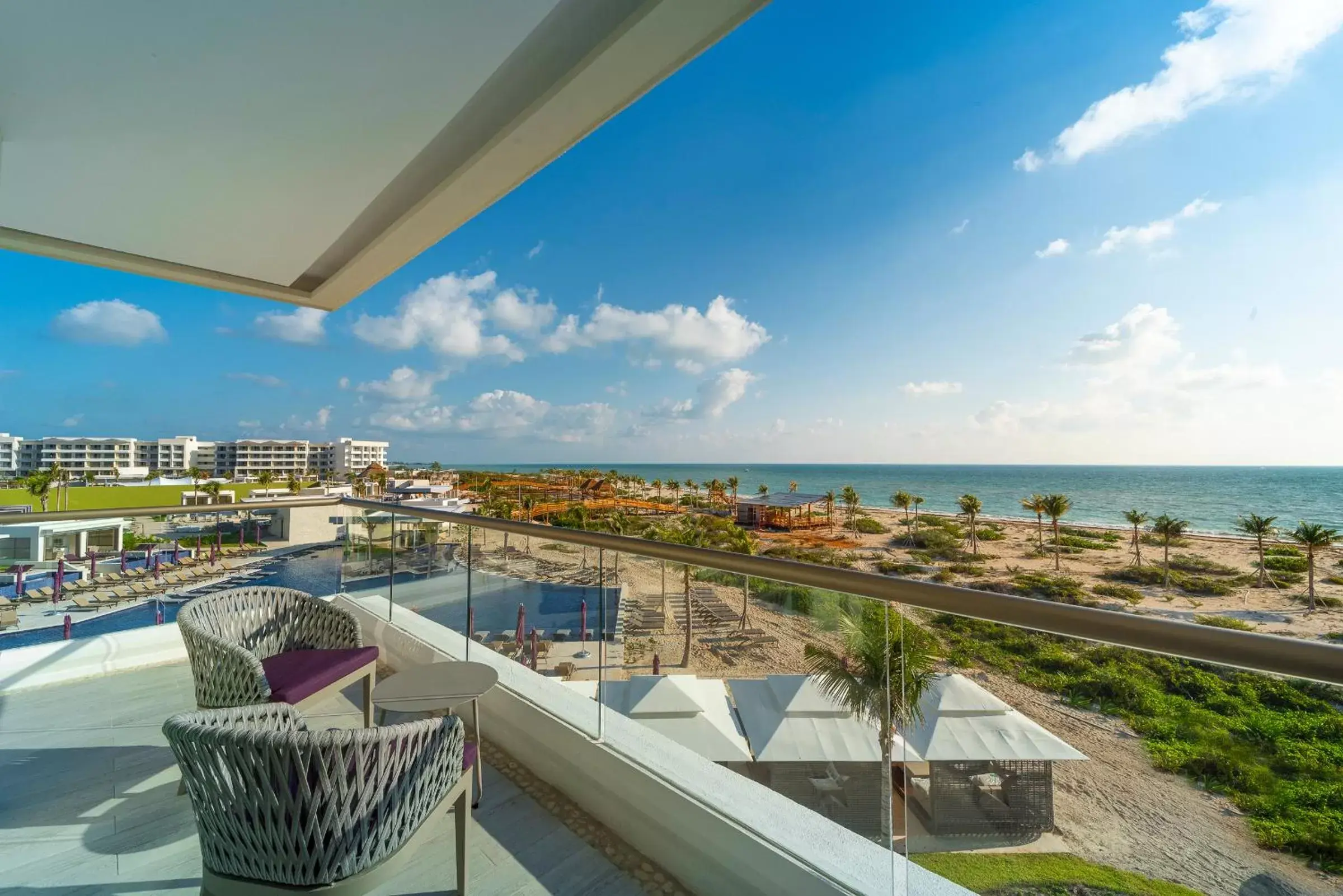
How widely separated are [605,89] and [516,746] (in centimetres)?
261

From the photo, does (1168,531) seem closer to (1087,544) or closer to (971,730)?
(1087,544)

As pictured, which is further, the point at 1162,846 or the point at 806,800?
the point at 806,800

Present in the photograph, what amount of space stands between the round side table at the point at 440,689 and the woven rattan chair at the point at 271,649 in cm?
39

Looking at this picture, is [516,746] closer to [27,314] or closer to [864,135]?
[864,135]

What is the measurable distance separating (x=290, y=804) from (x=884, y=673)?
1377mm

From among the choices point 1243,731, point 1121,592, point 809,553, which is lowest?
point 1121,592

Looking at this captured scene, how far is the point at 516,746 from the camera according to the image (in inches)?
91.1

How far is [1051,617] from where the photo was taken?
984 millimetres

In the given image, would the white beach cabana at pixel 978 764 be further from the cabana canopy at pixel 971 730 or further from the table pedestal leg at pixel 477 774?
the table pedestal leg at pixel 477 774

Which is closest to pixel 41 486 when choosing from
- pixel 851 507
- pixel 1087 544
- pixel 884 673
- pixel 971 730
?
pixel 884 673

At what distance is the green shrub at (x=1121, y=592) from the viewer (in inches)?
822

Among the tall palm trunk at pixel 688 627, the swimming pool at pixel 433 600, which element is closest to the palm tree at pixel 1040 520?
the swimming pool at pixel 433 600

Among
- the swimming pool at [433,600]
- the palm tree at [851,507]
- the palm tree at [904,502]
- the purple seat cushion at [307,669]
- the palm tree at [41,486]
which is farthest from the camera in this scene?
the palm tree at [851,507]

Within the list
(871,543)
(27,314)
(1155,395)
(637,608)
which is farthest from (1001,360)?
(27,314)
